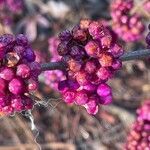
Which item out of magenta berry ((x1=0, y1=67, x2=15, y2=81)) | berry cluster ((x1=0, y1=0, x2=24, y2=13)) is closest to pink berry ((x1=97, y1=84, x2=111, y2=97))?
magenta berry ((x1=0, y1=67, x2=15, y2=81))

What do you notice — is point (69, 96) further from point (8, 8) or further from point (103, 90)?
point (8, 8)

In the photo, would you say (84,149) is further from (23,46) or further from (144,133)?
(23,46)

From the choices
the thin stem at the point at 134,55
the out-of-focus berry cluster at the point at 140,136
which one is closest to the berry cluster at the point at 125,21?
the out-of-focus berry cluster at the point at 140,136

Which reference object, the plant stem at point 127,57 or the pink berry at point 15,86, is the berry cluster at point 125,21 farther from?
the pink berry at point 15,86

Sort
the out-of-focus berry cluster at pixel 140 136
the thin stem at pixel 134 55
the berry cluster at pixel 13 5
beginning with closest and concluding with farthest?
the thin stem at pixel 134 55, the out-of-focus berry cluster at pixel 140 136, the berry cluster at pixel 13 5

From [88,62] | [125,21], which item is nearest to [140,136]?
[125,21]

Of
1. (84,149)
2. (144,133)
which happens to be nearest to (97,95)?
(144,133)
